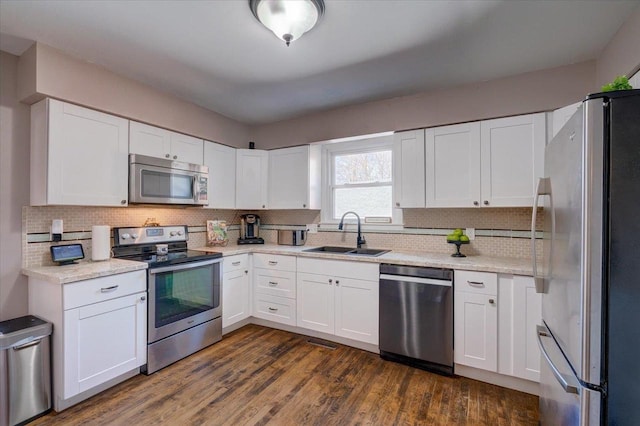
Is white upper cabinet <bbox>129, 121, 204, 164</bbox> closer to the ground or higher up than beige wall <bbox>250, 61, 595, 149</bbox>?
closer to the ground

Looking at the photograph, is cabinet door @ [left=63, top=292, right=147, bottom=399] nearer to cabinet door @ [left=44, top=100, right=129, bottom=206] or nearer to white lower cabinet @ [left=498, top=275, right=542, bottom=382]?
cabinet door @ [left=44, top=100, right=129, bottom=206]

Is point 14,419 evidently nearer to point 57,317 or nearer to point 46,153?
point 57,317

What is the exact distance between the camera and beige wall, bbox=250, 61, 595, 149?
2.29 m

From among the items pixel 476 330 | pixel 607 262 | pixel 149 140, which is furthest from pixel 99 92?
pixel 476 330

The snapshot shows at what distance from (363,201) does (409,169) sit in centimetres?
76

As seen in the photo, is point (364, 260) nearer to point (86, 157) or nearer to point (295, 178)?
point (295, 178)

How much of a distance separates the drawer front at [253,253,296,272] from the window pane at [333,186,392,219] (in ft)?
2.83

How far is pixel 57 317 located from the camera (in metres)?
1.91

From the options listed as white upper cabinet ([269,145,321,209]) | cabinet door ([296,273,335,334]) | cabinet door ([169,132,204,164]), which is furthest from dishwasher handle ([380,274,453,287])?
cabinet door ([169,132,204,164])

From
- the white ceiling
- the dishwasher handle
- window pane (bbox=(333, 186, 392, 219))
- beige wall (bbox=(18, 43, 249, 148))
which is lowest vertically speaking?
the dishwasher handle

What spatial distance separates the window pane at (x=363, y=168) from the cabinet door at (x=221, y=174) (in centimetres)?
127

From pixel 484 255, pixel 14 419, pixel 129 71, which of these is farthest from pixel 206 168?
pixel 484 255

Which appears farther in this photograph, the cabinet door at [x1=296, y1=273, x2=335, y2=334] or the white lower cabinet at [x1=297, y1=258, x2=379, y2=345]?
the cabinet door at [x1=296, y1=273, x2=335, y2=334]

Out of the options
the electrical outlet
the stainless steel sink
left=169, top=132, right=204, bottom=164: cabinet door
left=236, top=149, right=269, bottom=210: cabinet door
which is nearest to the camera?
the electrical outlet
